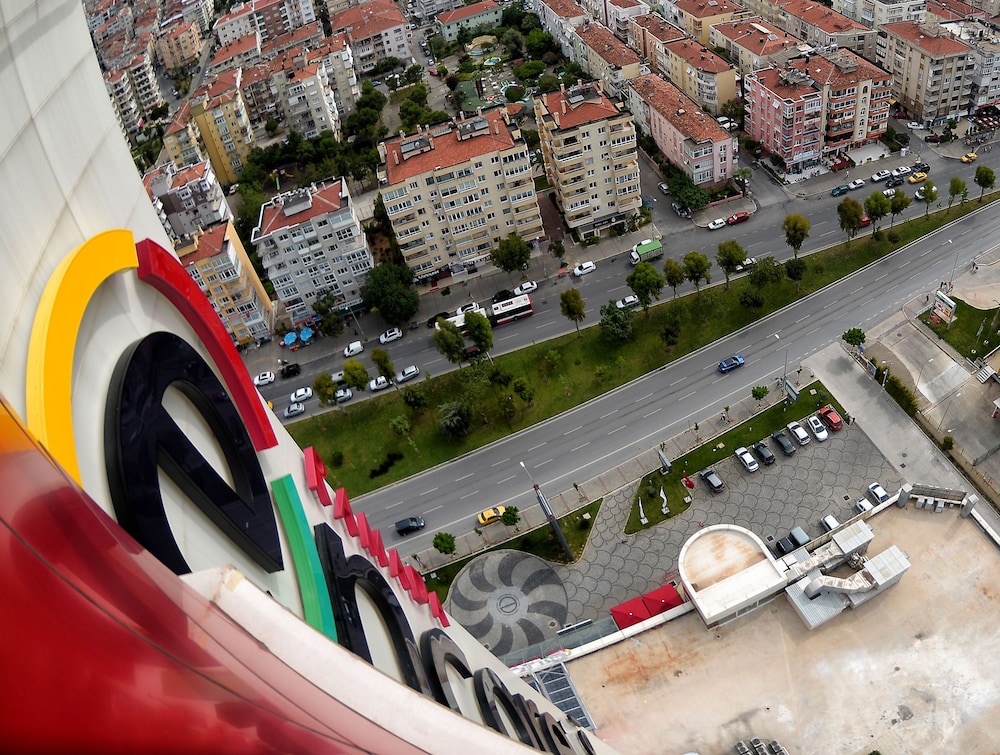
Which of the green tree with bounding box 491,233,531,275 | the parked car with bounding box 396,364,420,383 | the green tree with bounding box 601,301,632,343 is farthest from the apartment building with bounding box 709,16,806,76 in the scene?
the parked car with bounding box 396,364,420,383

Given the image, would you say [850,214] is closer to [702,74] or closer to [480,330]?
[702,74]

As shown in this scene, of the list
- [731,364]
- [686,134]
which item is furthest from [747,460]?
[686,134]

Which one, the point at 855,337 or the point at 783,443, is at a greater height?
the point at 855,337

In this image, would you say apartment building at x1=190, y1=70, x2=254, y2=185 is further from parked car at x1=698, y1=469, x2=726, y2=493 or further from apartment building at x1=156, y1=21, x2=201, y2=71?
parked car at x1=698, y1=469, x2=726, y2=493

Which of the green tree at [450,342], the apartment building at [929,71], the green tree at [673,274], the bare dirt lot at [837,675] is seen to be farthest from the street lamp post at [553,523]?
the apartment building at [929,71]

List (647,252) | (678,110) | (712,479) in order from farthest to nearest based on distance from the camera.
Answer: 1. (678,110)
2. (647,252)
3. (712,479)

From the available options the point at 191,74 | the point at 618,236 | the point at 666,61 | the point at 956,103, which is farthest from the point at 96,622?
the point at 191,74
